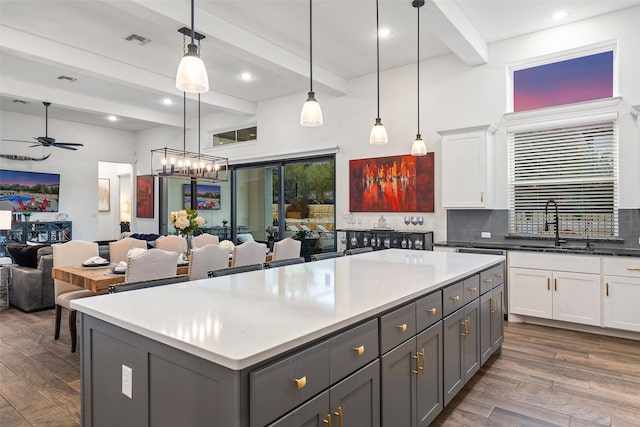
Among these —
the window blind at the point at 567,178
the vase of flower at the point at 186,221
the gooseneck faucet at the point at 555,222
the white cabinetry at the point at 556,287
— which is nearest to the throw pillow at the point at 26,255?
the vase of flower at the point at 186,221

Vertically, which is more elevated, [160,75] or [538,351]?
[160,75]

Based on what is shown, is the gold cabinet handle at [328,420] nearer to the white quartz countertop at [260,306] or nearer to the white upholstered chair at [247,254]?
the white quartz countertop at [260,306]

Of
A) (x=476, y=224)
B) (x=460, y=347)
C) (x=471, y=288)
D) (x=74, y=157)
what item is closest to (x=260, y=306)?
(x=460, y=347)

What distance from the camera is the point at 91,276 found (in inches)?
134

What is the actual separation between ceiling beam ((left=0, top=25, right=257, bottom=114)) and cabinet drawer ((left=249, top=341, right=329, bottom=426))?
4885mm

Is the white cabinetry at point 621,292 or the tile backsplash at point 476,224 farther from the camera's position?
the tile backsplash at point 476,224

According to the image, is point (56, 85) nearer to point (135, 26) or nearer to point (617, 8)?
point (135, 26)

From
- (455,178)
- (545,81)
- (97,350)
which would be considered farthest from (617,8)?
(97,350)

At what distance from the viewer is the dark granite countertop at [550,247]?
12.7ft

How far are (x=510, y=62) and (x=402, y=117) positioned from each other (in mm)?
1471

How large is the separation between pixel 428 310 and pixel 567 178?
334 centimetres

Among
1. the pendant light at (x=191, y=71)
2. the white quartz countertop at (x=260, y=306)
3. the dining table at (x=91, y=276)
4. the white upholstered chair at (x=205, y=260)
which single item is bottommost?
the dining table at (x=91, y=276)

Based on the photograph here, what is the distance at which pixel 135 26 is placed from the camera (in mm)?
4223

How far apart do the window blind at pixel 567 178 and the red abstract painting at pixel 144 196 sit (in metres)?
7.76
